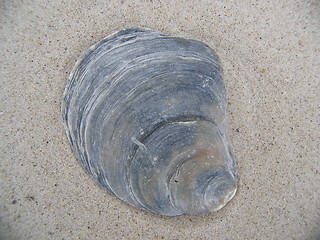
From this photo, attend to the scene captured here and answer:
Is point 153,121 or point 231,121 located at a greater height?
point 153,121

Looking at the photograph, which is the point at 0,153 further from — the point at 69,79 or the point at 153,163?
the point at 153,163

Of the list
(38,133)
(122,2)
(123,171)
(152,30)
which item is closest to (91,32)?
(122,2)

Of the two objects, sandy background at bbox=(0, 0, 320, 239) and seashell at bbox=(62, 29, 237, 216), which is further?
sandy background at bbox=(0, 0, 320, 239)

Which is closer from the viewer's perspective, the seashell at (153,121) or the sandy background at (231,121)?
the seashell at (153,121)

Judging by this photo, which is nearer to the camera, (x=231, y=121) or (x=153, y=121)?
(x=153, y=121)
